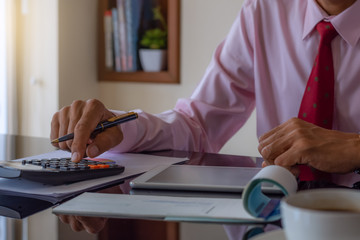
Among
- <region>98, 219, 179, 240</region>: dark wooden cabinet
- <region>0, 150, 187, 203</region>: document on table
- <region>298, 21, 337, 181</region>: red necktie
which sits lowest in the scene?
<region>98, 219, 179, 240</region>: dark wooden cabinet

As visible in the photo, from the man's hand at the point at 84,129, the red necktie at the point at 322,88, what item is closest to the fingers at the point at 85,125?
the man's hand at the point at 84,129

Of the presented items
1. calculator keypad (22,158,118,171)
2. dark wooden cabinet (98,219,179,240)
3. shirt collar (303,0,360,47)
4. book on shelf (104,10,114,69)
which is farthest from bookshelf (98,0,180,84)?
dark wooden cabinet (98,219,179,240)

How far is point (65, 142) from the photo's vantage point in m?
1.08

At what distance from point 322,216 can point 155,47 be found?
2.37 m

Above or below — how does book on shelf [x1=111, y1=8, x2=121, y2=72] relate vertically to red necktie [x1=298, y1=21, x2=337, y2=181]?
above

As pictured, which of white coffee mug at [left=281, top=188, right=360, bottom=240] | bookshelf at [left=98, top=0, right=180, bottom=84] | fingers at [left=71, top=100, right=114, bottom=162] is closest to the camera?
white coffee mug at [left=281, top=188, right=360, bottom=240]

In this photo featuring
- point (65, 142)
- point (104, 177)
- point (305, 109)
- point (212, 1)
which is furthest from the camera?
point (212, 1)

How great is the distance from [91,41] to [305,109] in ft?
6.10

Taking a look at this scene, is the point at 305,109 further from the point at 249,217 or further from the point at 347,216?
the point at 347,216

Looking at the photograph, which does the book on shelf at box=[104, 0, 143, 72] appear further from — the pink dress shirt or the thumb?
the thumb

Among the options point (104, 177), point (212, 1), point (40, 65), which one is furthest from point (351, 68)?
point (40, 65)

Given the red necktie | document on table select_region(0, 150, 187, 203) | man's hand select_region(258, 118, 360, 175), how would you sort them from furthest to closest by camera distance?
1. the red necktie
2. man's hand select_region(258, 118, 360, 175)
3. document on table select_region(0, 150, 187, 203)

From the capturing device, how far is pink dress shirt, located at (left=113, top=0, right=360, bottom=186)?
125 cm

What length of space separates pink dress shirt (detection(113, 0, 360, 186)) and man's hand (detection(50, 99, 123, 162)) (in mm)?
62
